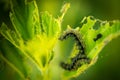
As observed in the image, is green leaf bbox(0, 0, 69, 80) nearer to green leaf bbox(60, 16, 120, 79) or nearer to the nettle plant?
the nettle plant

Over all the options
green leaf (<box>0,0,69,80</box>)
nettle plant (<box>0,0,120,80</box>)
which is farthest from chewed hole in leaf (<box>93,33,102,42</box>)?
green leaf (<box>0,0,69,80</box>)

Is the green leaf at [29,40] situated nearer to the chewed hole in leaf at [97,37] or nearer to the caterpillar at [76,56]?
the caterpillar at [76,56]

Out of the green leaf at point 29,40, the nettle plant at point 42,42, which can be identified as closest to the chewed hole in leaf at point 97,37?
the nettle plant at point 42,42

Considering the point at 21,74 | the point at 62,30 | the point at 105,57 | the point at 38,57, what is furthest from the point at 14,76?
the point at 105,57

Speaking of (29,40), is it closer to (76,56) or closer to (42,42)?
(42,42)

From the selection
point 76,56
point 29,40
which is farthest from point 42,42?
point 76,56

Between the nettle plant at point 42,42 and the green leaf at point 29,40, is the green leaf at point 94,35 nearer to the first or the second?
the nettle plant at point 42,42
